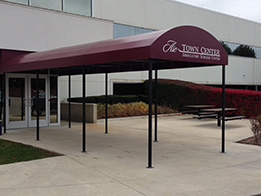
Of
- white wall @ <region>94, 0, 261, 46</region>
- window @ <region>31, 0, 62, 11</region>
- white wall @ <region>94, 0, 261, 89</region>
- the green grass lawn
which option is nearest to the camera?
the green grass lawn

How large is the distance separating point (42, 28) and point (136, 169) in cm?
924

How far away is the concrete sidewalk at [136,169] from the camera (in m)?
5.38

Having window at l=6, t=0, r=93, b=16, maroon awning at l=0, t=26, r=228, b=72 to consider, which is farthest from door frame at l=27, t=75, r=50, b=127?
maroon awning at l=0, t=26, r=228, b=72

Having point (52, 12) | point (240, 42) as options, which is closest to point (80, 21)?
point (52, 12)

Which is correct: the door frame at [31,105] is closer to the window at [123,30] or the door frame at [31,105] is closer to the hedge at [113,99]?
the hedge at [113,99]

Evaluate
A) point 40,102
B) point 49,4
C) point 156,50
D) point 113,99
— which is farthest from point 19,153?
point 113,99

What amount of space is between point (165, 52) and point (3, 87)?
26.5 feet

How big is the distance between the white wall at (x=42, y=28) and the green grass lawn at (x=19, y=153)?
5.05m

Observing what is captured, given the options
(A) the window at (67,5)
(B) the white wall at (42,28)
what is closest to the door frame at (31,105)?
(B) the white wall at (42,28)

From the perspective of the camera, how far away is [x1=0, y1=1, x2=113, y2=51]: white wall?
41.1ft

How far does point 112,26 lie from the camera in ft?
53.4

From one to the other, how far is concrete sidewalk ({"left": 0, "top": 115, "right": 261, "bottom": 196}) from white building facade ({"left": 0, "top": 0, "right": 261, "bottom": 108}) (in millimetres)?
4865

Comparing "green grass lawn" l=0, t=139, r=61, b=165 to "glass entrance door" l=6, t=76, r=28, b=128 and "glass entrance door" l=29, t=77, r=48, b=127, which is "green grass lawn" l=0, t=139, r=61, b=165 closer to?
"glass entrance door" l=6, t=76, r=28, b=128

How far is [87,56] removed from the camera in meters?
8.14
